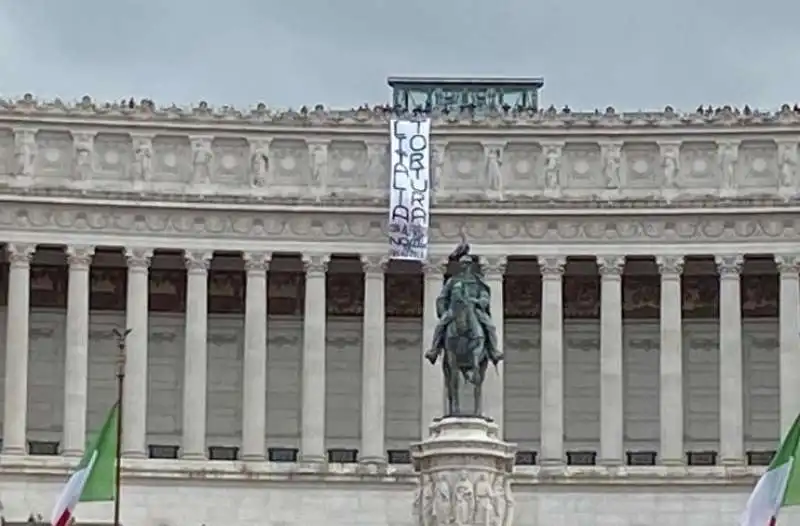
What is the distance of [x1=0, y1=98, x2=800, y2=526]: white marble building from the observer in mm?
112188

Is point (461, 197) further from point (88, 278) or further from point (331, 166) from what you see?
point (88, 278)

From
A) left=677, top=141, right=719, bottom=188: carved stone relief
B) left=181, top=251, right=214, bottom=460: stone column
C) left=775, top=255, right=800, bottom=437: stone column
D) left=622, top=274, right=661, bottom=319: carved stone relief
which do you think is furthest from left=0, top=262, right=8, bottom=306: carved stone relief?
left=775, top=255, right=800, bottom=437: stone column

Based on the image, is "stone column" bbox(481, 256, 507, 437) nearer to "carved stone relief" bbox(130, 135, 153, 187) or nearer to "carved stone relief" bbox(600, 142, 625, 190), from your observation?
"carved stone relief" bbox(600, 142, 625, 190)

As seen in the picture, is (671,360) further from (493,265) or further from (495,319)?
(493,265)

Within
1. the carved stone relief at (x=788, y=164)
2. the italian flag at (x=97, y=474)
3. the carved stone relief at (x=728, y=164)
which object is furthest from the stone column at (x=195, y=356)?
the italian flag at (x=97, y=474)

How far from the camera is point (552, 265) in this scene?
11369cm

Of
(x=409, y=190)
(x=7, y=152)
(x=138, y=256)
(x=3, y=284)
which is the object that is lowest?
(x=3, y=284)

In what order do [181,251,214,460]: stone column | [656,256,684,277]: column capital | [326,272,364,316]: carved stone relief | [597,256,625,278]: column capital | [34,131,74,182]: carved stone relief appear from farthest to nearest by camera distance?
[326,272,364,316]: carved stone relief → [597,256,625,278]: column capital → [656,256,684,277]: column capital → [34,131,74,182]: carved stone relief → [181,251,214,460]: stone column

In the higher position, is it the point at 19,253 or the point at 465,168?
the point at 465,168

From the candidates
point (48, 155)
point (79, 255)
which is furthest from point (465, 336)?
point (48, 155)

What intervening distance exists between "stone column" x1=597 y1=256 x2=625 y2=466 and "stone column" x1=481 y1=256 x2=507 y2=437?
3.69 m

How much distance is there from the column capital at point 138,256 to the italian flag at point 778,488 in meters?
43.2

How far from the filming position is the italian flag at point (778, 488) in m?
73.4

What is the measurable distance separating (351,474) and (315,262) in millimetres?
8244
